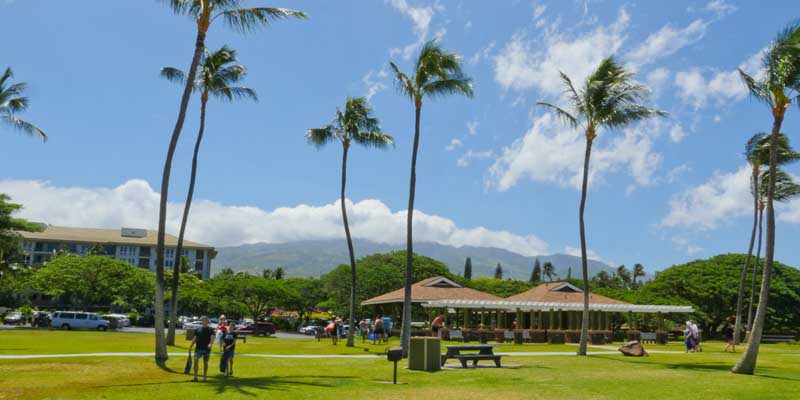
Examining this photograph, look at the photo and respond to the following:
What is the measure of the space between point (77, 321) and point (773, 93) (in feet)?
147

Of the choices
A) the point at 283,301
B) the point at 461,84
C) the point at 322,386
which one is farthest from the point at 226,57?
the point at 283,301

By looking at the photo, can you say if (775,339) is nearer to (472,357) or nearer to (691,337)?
(691,337)

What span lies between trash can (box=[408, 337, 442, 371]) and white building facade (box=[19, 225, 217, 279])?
3529 inches

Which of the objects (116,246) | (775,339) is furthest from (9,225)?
(116,246)

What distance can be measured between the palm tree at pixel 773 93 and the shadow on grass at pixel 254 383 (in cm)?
1092

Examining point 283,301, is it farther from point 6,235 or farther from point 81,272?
point 6,235

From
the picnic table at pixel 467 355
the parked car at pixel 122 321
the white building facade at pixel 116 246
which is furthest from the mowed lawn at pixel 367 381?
the white building facade at pixel 116 246

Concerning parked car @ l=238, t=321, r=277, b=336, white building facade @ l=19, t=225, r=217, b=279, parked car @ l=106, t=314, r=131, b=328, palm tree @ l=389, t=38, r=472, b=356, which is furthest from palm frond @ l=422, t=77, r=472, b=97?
white building facade @ l=19, t=225, r=217, b=279

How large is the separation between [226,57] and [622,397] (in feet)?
69.5

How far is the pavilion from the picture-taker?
125 feet

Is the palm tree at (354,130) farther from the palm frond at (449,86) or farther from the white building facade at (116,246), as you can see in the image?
the white building facade at (116,246)

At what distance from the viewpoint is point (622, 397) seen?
41.0ft

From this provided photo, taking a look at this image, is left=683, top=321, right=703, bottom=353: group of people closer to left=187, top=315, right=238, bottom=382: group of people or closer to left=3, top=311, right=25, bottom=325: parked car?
left=187, top=315, right=238, bottom=382: group of people

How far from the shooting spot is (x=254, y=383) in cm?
1368
